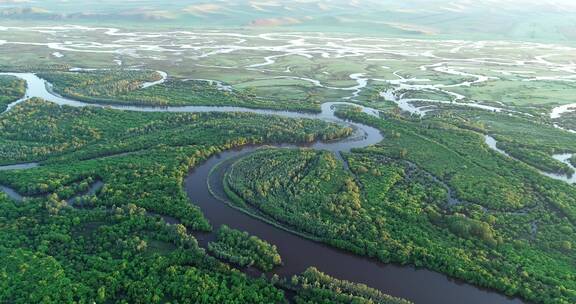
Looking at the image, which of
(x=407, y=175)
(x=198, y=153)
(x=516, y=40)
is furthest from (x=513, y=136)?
(x=516, y=40)

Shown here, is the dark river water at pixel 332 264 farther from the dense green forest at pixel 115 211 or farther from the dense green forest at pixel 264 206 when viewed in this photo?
the dense green forest at pixel 115 211

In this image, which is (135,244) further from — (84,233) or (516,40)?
(516,40)

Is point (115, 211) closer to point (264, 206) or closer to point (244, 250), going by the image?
point (244, 250)

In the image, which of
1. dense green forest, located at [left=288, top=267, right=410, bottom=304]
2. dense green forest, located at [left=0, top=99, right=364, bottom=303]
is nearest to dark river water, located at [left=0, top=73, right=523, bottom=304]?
dense green forest, located at [left=288, top=267, right=410, bottom=304]

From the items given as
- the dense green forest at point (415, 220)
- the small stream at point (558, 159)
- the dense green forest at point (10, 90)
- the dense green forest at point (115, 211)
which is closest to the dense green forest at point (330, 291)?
the dense green forest at point (115, 211)

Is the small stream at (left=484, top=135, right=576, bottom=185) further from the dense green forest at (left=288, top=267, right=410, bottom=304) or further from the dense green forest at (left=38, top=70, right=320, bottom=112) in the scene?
the dense green forest at (left=288, top=267, right=410, bottom=304)
